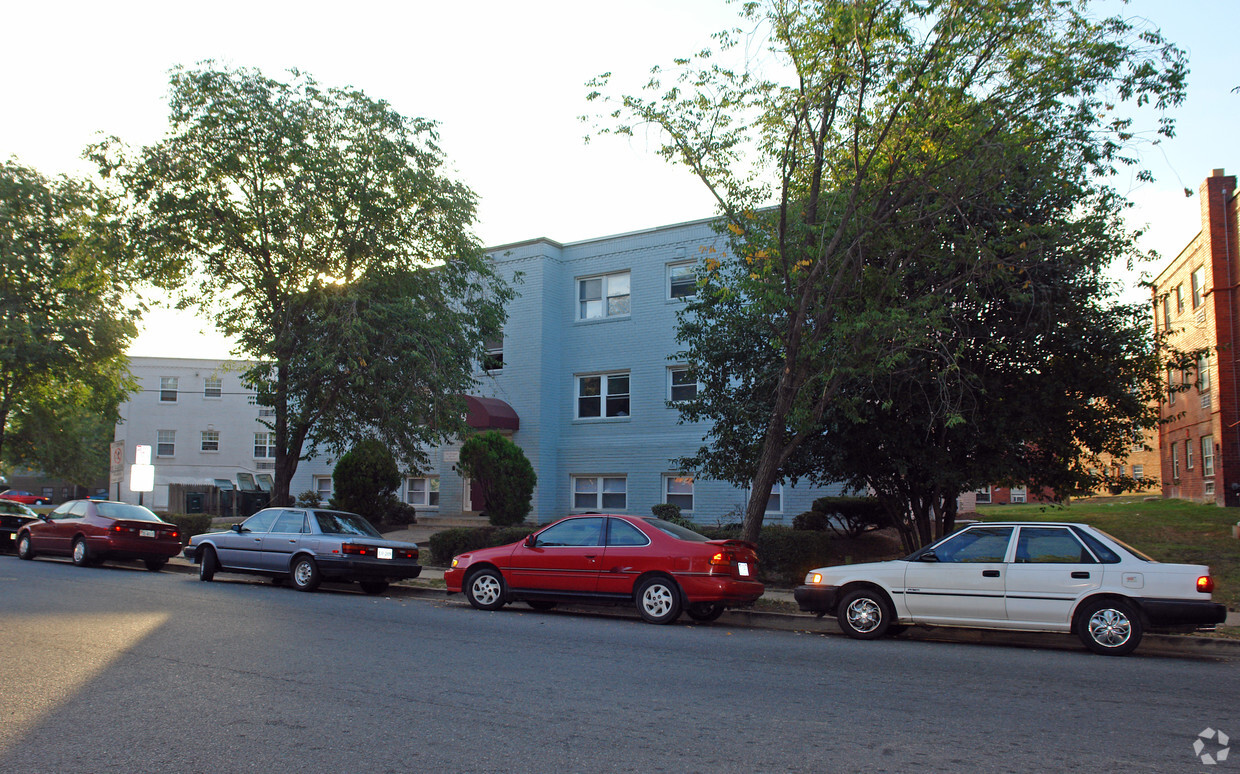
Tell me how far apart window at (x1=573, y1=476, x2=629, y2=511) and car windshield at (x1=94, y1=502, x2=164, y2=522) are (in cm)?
1181

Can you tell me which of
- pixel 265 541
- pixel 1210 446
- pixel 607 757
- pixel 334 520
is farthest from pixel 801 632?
pixel 1210 446

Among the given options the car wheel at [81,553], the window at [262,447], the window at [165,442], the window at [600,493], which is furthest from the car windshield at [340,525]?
the window at [165,442]

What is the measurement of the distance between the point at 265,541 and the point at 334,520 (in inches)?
48.3

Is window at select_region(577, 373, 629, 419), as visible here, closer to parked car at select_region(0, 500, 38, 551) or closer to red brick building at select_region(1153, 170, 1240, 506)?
parked car at select_region(0, 500, 38, 551)

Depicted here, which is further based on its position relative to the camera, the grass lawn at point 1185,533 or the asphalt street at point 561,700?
the grass lawn at point 1185,533

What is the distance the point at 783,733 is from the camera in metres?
5.65

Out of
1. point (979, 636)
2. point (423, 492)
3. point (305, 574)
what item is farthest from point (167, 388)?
point (979, 636)

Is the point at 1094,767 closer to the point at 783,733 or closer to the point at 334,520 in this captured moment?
the point at 783,733

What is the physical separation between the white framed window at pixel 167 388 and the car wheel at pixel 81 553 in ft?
101

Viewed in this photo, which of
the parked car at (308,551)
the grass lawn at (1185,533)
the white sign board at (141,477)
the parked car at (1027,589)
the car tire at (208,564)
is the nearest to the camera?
the parked car at (1027,589)

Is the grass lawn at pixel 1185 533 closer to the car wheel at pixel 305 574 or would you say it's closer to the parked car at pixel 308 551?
the parked car at pixel 308 551

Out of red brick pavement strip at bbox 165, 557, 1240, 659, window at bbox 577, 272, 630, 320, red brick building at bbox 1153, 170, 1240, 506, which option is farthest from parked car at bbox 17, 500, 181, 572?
red brick building at bbox 1153, 170, 1240, 506

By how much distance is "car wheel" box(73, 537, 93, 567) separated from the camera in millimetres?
18922

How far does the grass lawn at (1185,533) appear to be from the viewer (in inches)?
623
